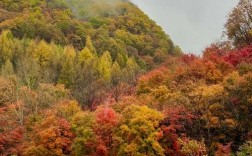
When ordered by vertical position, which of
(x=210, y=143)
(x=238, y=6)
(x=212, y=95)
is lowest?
(x=210, y=143)

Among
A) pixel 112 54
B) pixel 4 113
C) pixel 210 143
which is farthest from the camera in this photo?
pixel 112 54

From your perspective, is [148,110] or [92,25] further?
[92,25]

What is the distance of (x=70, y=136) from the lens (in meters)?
47.6

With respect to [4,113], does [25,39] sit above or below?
above

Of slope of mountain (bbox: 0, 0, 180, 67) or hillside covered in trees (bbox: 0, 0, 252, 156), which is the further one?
slope of mountain (bbox: 0, 0, 180, 67)

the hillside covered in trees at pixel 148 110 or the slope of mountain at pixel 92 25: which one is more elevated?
the slope of mountain at pixel 92 25

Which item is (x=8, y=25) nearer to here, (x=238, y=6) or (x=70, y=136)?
(x=238, y=6)

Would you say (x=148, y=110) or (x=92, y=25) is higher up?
(x=92, y=25)

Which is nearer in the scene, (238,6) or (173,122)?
(173,122)

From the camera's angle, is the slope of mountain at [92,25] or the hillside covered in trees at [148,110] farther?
the slope of mountain at [92,25]

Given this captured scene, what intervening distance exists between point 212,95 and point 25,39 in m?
78.3

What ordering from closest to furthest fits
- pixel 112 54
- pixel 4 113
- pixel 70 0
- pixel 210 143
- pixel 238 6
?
pixel 210 143, pixel 4 113, pixel 238 6, pixel 112 54, pixel 70 0

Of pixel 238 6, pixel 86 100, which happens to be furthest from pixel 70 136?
pixel 238 6

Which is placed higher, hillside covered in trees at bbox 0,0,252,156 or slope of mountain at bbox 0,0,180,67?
A: slope of mountain at bbox 0,0,180,67
